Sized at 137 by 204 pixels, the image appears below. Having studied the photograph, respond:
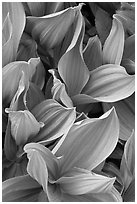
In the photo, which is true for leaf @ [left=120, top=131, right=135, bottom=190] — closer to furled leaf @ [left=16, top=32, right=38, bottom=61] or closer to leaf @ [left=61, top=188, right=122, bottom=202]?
leaf @ [left=61, top=188, right=122, bottom=202]

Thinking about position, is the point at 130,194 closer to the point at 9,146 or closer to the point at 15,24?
the point at 9,146

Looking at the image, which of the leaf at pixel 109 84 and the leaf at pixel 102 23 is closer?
the leaf at pixel 109 84

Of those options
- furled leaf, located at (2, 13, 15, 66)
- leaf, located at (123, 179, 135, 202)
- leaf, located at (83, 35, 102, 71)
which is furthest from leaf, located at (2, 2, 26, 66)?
leaf, located at (123, 179, 135, 202)

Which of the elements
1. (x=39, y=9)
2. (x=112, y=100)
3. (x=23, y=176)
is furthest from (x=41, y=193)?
(x=39, y=9)

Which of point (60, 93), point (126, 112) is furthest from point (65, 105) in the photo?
point (126, 112)

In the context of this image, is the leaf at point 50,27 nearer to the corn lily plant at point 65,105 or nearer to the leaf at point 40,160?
the corn lily plant at point 65,105

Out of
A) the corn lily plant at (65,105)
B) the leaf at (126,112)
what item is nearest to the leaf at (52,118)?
the corn lily plant at (65,105)

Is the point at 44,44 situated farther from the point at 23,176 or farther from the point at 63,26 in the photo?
the point at 23,176

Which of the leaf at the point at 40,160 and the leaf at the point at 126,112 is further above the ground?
the leaf at the point at 40,160
